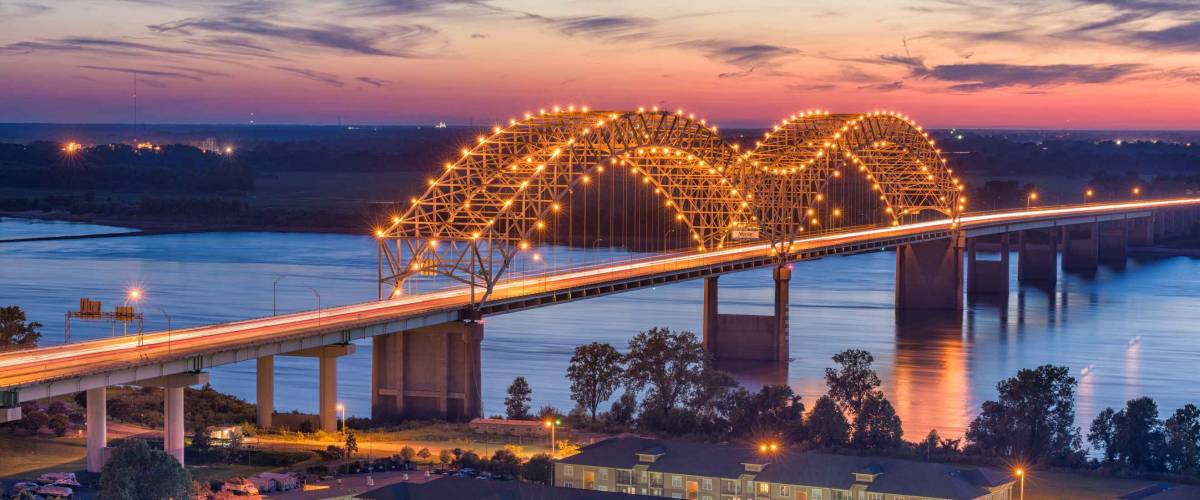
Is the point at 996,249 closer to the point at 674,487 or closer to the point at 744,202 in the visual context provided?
the point at 744,202

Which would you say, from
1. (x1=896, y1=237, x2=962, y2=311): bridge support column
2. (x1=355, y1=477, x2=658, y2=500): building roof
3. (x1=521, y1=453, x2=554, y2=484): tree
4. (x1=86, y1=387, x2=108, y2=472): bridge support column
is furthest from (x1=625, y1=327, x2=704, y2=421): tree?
(x1=896, y1=237, x2=962, y2=311): bridge support column

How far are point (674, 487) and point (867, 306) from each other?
58.3 metres

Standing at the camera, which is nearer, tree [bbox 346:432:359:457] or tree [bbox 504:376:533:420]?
tree [bbox 346:432:359:457]

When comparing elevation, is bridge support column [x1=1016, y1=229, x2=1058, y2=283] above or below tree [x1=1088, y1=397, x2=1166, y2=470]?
above

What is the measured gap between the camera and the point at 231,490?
3127 centimetres

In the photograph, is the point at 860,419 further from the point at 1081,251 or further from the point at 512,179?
the point at 1081,251

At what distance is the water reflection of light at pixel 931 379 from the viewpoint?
47.9 m

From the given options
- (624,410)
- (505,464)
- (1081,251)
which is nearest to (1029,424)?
(624,410)

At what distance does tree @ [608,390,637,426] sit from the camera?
44.1m

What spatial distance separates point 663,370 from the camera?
154 ft

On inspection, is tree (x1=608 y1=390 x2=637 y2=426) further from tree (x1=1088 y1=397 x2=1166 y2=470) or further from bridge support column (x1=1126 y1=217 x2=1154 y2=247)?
bridge support column (x1=1126 y1=217 x2=1154 y2=247)

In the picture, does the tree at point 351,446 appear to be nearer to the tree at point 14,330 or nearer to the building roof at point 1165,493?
the building roof at point 1165,493

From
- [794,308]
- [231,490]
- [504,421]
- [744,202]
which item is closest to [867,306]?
[794,308]

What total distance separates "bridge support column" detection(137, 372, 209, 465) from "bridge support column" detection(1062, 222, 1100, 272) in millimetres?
95927
